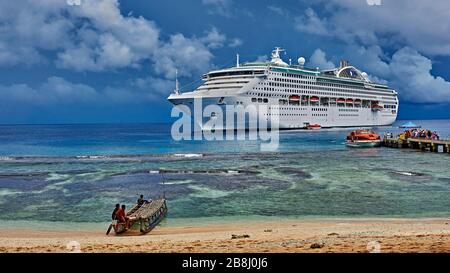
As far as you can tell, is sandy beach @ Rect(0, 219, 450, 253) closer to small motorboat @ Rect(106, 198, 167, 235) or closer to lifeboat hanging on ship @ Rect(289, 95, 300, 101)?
small motorboat @ Rect(106, 198, 167, 235)

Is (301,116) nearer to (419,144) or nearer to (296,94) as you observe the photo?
(296,94)

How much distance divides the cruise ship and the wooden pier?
760 inches

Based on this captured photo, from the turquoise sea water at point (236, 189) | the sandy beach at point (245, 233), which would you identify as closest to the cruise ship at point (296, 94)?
the turquoise sea water at point (236, 189)

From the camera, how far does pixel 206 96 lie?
53.4 metres

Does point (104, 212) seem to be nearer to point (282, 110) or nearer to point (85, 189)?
point (85, 189)

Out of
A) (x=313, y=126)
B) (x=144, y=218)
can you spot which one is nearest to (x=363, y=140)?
(x=313, y=126)

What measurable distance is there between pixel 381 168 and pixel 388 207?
11250 millimetres

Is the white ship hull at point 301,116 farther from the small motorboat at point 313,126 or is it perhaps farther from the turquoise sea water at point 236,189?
the turquoise sea water at point 236,189

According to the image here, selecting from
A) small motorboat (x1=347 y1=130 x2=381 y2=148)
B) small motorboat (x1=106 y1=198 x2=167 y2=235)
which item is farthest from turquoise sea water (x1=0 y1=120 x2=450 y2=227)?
small motorboat (x1=347 y1=130 x2=381 y2=148)

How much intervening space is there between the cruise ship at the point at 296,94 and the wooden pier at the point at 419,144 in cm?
1930

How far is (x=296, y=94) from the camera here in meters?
65.3

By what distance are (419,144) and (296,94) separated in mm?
28590
